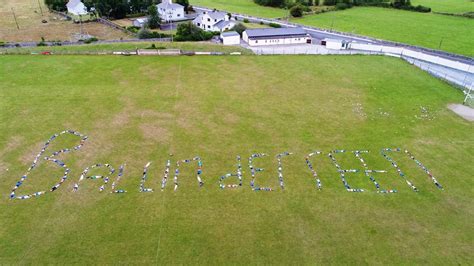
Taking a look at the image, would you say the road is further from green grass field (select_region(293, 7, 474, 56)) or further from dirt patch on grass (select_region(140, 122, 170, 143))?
dirt patch on grass (select_region(140, 122, 170, 143))

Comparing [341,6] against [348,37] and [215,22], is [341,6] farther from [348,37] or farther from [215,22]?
[215,22]

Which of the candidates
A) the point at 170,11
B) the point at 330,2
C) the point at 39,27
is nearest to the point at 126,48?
the point at 170,11

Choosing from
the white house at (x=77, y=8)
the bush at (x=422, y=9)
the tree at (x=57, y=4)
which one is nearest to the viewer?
the white house at (x=77, y=8)

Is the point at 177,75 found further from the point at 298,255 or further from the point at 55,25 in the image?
the point at 55,25

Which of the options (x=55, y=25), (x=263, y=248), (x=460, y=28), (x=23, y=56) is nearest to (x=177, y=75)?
(x=23, y=56)

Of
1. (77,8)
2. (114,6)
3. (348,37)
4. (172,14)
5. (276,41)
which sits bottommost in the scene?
(348,37)

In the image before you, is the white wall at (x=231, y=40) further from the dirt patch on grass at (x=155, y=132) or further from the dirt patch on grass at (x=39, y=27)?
the dirt patch on grass at (x=155, y=132)

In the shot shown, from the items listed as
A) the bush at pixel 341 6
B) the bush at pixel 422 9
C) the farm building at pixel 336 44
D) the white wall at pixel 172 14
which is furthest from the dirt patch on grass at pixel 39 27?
the bush at pixel 422 9
